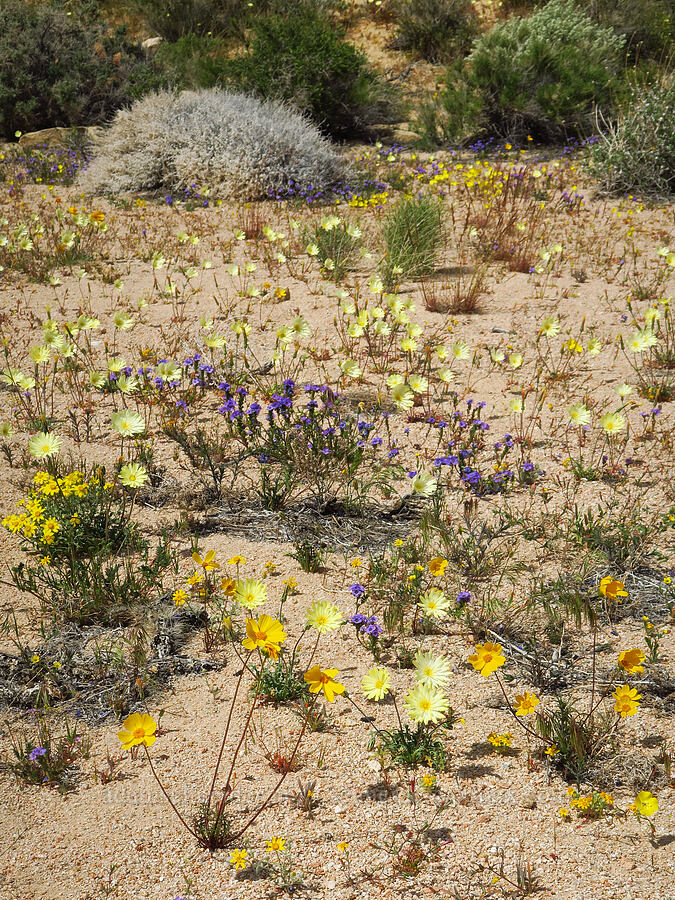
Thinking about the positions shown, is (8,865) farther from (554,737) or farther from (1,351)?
(1,351)

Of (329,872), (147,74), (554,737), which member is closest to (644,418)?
(554,737)

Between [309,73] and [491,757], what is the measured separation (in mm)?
10310

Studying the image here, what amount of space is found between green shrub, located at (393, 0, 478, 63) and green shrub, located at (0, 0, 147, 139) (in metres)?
6.01

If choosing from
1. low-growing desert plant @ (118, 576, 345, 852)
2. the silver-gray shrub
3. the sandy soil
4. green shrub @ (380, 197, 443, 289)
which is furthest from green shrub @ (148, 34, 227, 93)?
low-growing desert plant @ (118, 576, 345, 852)

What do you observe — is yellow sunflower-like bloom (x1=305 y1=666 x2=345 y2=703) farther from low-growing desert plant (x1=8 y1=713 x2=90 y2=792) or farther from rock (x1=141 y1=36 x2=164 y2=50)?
rock (x1=141 y1=36 x2=164 y2=50)

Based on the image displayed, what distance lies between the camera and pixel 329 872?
70.5 inches

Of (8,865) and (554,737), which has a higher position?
(554,737)

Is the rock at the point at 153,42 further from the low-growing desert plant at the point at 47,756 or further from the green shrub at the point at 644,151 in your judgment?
the low-growing desert plant at the point at 47,756

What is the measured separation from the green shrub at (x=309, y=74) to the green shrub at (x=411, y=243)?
4881mm

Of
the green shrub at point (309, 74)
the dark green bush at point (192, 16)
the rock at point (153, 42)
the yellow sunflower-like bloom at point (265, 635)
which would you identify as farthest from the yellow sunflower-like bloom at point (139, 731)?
the rock at point (153, 42)

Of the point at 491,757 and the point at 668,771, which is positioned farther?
the point at 491,757

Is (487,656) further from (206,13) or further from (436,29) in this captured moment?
(206,13)

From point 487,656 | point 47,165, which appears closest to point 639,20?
point 47,165

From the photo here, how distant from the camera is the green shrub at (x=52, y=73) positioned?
11180 mm
